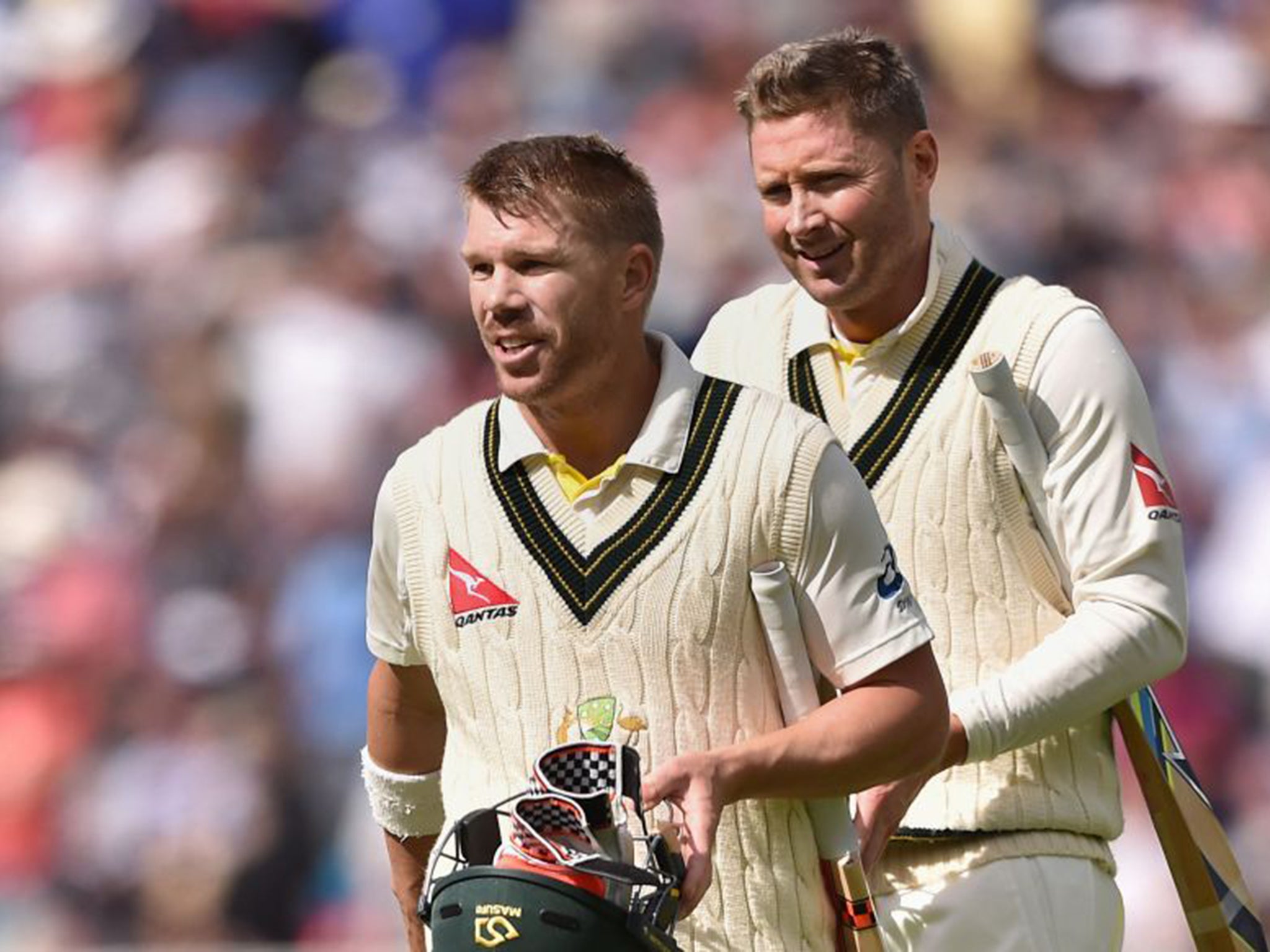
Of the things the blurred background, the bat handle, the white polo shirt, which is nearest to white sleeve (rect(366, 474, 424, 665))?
the white polo shirt

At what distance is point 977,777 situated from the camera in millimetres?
3824

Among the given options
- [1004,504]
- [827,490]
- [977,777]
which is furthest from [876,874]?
[827,490]

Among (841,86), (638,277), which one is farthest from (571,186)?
(841,86)

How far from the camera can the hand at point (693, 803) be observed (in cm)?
292

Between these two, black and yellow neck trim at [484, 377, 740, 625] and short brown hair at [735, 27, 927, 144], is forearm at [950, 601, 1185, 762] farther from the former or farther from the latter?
short brown hair at [735, 27, 927, 144]

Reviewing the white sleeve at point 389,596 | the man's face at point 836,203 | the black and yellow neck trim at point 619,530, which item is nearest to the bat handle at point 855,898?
the black and yellow neck trim at point 619,530

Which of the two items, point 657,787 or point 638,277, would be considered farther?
point 638,277

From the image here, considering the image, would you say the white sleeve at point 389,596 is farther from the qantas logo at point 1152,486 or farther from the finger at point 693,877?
the qantas logo at point 1152,486

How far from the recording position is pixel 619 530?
327cm

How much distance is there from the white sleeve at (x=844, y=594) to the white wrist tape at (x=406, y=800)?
2.50ft

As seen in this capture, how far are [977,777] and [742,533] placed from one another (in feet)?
2.73

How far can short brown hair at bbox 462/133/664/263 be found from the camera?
3.20 metres

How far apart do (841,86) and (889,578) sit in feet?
3.13

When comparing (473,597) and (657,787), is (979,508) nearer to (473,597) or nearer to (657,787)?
(473,597)
